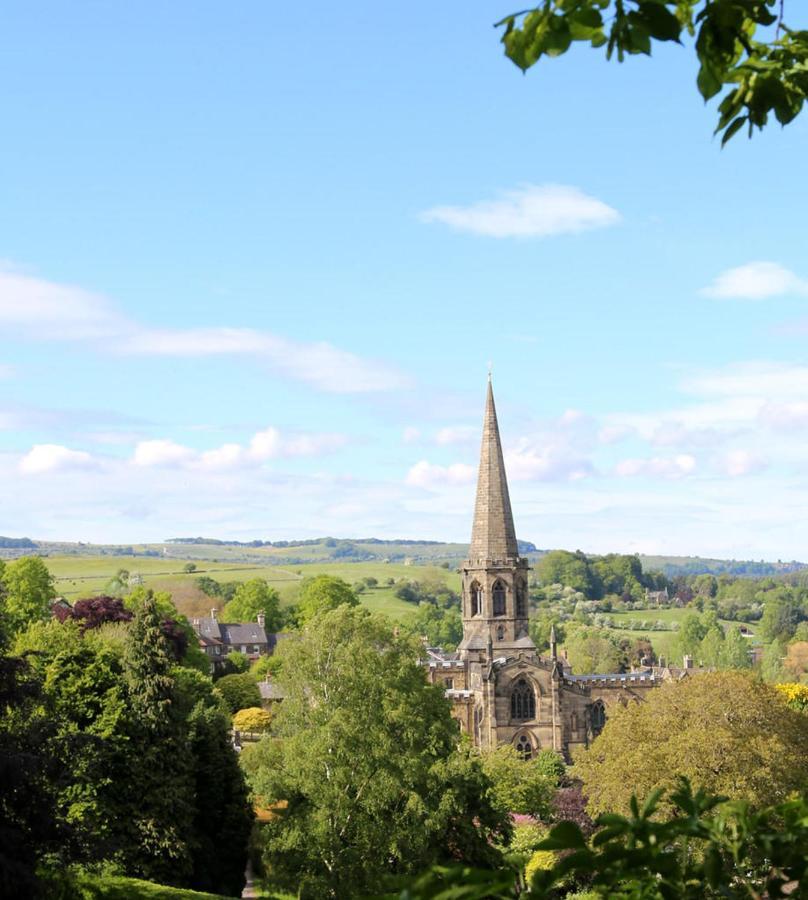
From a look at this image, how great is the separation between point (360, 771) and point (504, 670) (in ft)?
125

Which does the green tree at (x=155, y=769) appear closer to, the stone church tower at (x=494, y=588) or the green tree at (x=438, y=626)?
the stone church tower at (x=494, y=588)

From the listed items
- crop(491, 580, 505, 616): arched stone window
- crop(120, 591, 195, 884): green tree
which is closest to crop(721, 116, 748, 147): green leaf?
crop(120, 591, 195, 884): green tree

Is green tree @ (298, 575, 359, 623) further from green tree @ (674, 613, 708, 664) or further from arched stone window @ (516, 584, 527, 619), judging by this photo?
green tree @ (674, 613, 708, 664)

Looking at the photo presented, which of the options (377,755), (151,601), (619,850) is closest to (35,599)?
(151,601)

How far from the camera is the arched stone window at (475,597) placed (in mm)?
72750

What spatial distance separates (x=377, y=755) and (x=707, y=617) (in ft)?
413

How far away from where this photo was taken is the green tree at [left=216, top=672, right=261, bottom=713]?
73562 mm

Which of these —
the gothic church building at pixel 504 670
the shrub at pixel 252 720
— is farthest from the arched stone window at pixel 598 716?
the shrub at pixel 252 720

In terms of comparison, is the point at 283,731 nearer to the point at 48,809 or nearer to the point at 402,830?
the point at 402,830

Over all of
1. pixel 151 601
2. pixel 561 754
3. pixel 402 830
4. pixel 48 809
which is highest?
pixel 151 601

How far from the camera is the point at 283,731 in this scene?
3338cm

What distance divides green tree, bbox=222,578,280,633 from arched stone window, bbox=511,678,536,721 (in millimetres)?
54369

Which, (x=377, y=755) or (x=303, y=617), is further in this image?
(x=303, y=617)

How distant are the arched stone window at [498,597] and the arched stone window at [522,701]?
5.34m
